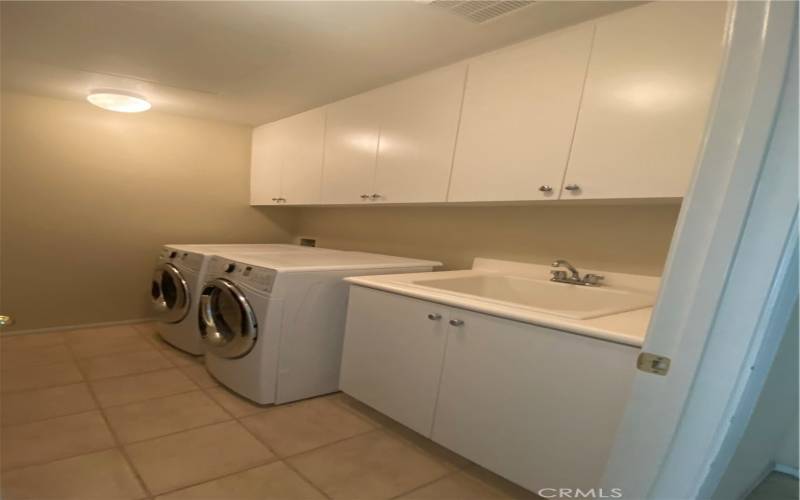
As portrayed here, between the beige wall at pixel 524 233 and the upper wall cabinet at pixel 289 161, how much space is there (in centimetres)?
47

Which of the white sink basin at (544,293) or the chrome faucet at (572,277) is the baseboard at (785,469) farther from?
the chrome faucet at (572,277)

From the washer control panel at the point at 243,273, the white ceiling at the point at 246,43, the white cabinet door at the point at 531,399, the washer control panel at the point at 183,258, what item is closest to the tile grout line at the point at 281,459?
the white cabinet door at the point at 531,399

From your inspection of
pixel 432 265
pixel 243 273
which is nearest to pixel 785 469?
pixel 432 265

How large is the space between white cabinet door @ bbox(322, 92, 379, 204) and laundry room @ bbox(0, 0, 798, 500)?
0.03 meters

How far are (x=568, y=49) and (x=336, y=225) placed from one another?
2.32 meters

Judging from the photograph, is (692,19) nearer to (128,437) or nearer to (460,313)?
(460,313)

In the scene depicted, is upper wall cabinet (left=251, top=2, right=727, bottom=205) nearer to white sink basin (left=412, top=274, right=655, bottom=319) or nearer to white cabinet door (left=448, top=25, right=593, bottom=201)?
white cabinet door (left=448, top=25, right=593, bottom=201)

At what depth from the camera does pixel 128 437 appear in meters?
1.67

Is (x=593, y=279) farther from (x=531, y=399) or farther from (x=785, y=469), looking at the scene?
(x=785, y=469)

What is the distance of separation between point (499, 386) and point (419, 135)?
4.47ft

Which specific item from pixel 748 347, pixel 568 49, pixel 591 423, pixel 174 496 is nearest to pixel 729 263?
pixel 748 347

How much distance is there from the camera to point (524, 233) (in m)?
2.07

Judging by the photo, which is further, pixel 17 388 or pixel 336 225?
pixel 336 225

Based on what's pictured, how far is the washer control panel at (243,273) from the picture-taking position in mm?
1906
